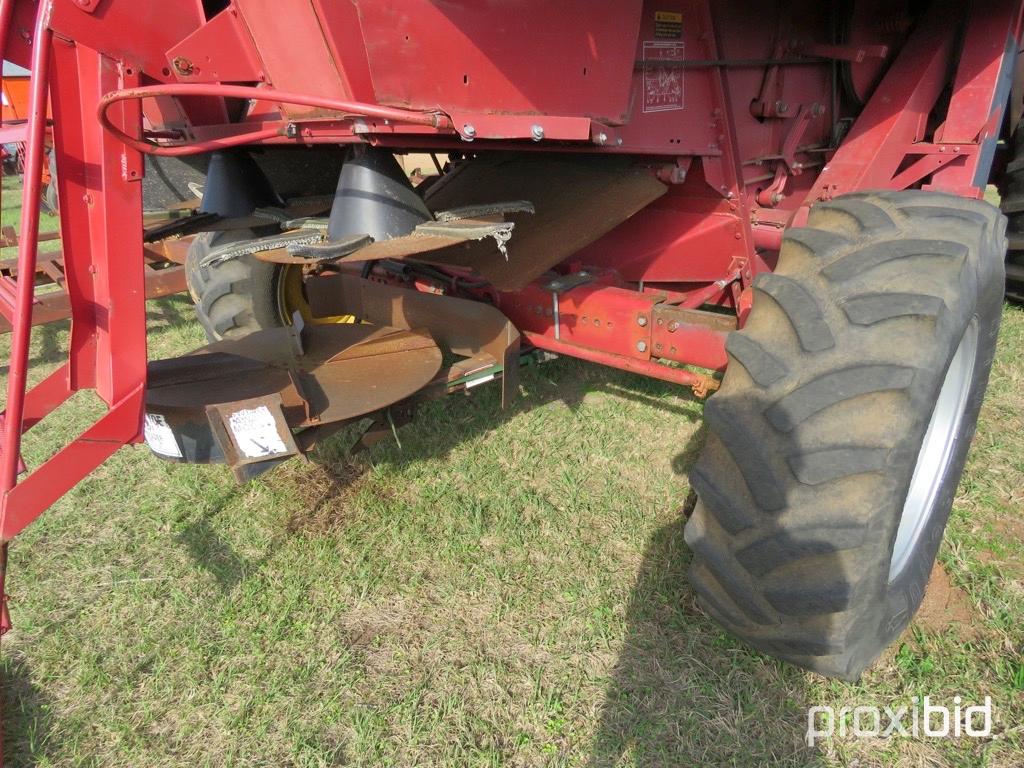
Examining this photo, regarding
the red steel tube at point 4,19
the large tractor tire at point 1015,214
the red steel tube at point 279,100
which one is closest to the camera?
the red steel tube at point 279,100

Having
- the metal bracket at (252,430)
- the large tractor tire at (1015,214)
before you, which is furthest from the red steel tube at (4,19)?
the large tractor tire at (1015,214)

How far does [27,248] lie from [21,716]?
4.43 ft

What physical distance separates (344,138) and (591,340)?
45.1 inches

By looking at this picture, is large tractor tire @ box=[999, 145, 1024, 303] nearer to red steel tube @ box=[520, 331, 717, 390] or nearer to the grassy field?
the grassy field

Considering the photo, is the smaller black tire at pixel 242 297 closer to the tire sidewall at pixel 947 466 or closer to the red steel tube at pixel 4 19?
the red steel tube at pixel 4 19

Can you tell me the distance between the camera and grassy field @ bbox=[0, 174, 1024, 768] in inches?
72.4

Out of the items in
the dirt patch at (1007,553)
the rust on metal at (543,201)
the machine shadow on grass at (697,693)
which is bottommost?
the dirt patch at (1007,553)

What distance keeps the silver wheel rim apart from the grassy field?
0.29 metres

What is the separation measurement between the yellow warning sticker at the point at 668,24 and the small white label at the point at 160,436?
191cm

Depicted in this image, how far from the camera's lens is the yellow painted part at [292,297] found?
11.0 ft

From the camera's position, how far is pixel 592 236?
2.32 metres

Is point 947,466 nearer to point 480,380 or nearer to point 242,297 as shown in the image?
point 480,380

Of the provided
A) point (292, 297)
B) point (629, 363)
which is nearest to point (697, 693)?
point (629, 363)

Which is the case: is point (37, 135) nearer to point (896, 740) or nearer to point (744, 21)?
point (744, 21)
